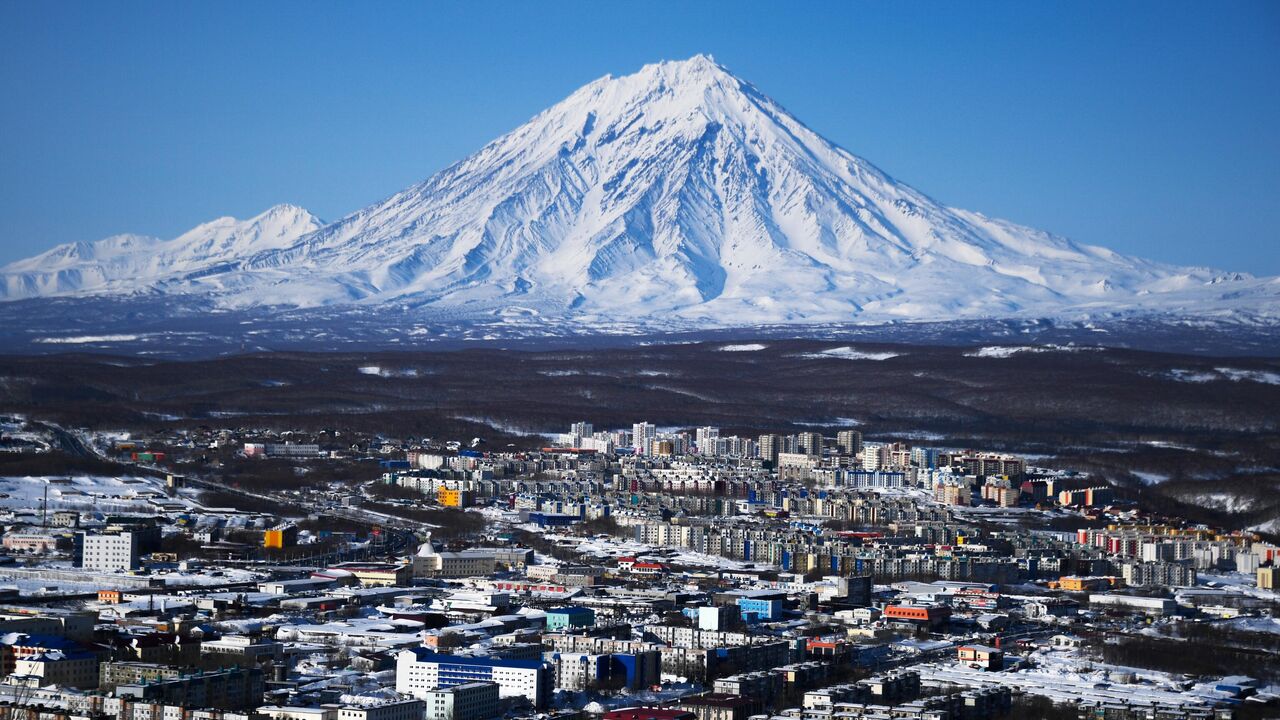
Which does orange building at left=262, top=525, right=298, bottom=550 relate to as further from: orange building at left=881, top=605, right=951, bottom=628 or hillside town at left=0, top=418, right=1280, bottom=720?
orange building at left=881, top=605, right=951, bottom=628

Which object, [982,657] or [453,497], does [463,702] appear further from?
[453,497]

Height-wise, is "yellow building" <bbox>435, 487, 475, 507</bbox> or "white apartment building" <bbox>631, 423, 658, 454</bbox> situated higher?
"white apartment building" <bbox>631, 423, 658, 454</bbox>

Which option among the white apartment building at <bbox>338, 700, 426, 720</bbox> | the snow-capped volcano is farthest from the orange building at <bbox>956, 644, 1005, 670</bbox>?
the snow-capped volcano

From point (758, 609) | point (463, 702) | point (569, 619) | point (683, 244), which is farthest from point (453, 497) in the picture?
point (683, 244)

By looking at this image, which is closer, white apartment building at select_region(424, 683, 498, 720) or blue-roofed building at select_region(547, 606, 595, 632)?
white apartment building at select_region(424, 683, 498, 720)

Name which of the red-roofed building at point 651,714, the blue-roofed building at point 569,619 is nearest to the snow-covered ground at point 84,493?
the blue-roofed building at point 569,619

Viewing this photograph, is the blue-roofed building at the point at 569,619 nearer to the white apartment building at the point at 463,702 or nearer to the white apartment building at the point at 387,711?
the white apartment building at the point at 463,702

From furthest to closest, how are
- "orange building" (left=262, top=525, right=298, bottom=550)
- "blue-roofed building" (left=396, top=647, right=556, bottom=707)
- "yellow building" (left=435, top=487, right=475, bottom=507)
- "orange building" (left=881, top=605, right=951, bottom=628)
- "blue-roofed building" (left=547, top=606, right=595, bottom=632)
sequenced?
"yellow building" (left=435, top=487, right=475, bottom=507) → "orange building" (left=262, top=525, right=298, bottom=550) → "orange building" (left=881, top=605, right=951, bottom=628) → "blue-roofed building" (left=547, top=606, right=595, bottom=632) → "blue-roofed building" (left=396, top=647, right=556, bottom=707)

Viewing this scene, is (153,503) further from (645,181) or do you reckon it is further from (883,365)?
(645,181)
